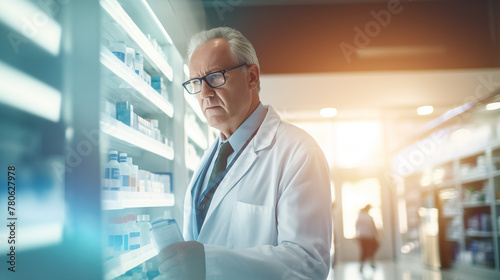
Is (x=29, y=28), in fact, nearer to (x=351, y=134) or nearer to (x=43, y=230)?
(x=43, y=230)

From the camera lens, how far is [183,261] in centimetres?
114

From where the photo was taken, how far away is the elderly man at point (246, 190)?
1.20 m

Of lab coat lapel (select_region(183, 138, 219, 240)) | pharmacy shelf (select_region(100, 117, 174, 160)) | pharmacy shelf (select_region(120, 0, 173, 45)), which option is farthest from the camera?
pharmacy shelf (select_region(120, 0, 173, 45))

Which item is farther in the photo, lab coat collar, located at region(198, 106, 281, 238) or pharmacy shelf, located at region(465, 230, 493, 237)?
pharmacy shelf, located at region(465, 230, 493, 237)

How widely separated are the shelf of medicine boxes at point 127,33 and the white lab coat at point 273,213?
0.85 metres

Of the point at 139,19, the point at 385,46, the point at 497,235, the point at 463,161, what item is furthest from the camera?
the point at 463,161

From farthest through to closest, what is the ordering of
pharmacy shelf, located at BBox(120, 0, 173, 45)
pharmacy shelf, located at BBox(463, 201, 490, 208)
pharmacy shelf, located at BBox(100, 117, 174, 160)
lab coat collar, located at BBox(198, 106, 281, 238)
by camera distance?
pharmacy shelf, located at BBox(463, 201, 490, 208)
pharmacy shelf, located at BBox(120, 0, 173, 45)
pharmacy shelf, located at BBox(100, 117, 174, 160)
lab coat collar, located at BBox(198, 106, 281, 238)

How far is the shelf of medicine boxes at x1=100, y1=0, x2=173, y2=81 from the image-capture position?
6.17 ft

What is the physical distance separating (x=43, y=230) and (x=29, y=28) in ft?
2.21

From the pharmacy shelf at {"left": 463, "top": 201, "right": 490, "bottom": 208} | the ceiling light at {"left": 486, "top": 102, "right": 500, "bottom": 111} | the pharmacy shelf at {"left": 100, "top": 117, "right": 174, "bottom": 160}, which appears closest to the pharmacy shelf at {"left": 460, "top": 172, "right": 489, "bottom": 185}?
the pharmacy shelf at {"left": 463, "top": 201, "right": 490, "bottom": 208}

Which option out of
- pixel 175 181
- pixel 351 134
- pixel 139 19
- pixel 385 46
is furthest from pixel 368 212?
pixel 139 19

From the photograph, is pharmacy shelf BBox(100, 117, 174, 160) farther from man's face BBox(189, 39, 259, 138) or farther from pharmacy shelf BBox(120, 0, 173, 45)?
pharmacy shelf BBox(120, 0, 173, 45)

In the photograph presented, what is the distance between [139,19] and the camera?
2703 mm

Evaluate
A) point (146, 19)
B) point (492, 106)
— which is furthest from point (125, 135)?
point (492, 106)
